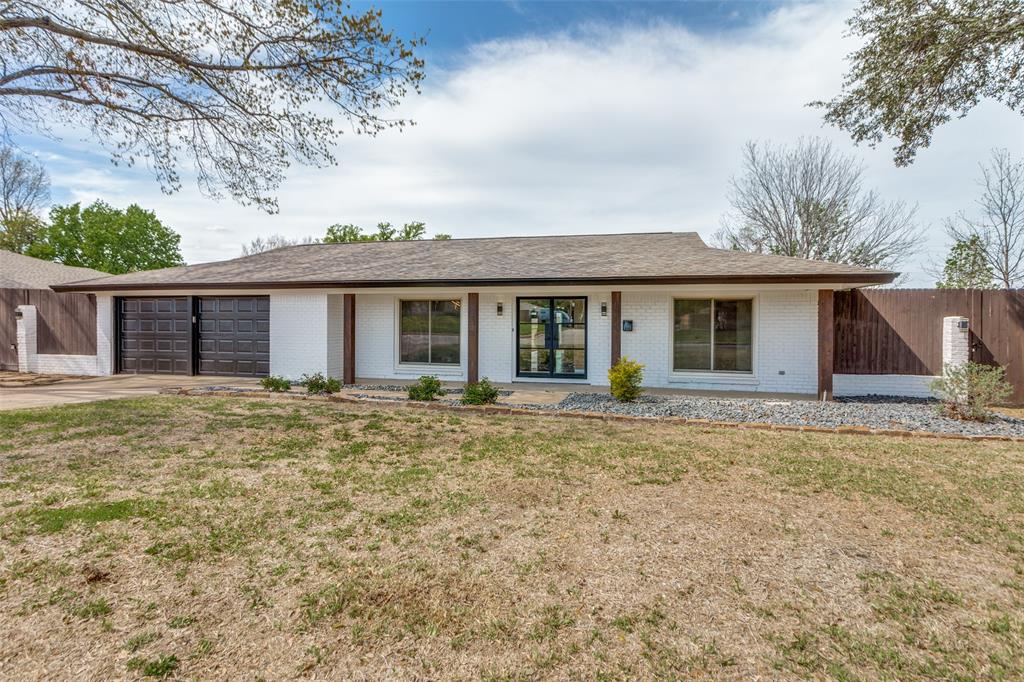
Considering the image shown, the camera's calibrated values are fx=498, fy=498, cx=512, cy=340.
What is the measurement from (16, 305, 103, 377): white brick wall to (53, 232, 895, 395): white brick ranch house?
704 millimetres

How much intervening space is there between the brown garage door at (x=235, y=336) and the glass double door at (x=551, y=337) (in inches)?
250

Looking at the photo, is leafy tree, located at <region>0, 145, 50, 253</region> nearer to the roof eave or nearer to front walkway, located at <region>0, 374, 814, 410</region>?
the roof eave

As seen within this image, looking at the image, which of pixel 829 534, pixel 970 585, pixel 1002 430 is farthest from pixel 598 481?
pixel 1002 430

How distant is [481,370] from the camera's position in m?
12.1

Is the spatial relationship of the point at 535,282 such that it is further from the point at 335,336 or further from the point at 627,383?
the point at 335,336

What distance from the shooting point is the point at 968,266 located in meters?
21.1

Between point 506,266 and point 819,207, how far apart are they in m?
17.4

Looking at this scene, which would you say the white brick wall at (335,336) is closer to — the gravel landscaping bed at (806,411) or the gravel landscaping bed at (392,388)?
the gravel landscaping bed at (392,388)

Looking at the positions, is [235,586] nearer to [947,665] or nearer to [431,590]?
[431,590]

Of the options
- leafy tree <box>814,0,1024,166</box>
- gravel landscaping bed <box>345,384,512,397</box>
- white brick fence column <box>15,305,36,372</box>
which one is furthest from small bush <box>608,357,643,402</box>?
white brick fence column <box>15,305,36,372</box>

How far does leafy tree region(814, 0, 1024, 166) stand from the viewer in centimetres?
909

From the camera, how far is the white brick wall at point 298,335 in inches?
467

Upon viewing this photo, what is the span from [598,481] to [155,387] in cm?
1041

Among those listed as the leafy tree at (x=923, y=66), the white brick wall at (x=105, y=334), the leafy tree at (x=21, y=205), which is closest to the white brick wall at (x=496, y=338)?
the leafy tree at (x=923, y=66)
